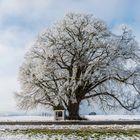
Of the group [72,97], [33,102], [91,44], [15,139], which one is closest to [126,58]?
[91,44]

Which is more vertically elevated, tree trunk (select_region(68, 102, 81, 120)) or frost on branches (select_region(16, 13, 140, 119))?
frost on branches (select_region(16, 13, 140, 119))

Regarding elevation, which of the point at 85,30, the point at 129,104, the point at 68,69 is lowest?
the point at 129,104

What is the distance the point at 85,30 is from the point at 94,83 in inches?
227

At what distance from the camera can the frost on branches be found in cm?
4716

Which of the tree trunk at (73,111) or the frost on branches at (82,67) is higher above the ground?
the frost on branches at (82,67)

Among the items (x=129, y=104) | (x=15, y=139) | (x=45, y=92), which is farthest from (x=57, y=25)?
(x=15, y=139)

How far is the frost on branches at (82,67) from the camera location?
47156 mm

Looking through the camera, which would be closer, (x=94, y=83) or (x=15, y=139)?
(x=15, y=139)

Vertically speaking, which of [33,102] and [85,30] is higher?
[85,30]

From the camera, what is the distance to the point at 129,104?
48750 mm

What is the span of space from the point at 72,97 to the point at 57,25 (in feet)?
27.1

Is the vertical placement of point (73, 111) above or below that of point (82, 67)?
below

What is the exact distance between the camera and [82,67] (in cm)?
4791

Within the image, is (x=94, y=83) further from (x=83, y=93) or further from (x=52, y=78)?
(x=52, y=78)
